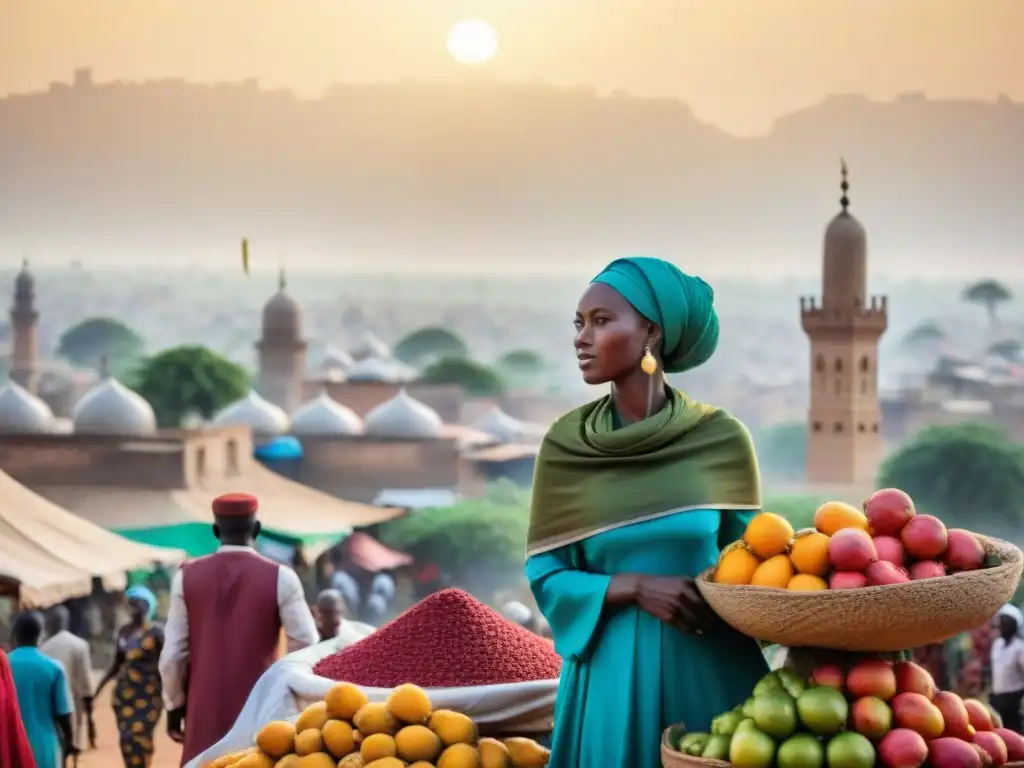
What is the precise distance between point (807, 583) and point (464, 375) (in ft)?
82.8

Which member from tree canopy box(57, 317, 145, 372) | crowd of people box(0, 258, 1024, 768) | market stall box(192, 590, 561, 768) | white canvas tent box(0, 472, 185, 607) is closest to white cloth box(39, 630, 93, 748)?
market stall box(192, 590, 561, 768)

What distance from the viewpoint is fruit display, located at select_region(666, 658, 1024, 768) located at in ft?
7.61

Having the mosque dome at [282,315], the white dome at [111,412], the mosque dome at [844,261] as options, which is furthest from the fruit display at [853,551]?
the mosque dome at [282,315]

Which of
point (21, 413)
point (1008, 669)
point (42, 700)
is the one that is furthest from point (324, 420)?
point (42, 700)

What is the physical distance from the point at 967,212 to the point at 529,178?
694 cm

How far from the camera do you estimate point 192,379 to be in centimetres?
2647

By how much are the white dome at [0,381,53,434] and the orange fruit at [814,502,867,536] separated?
20749 millimetres

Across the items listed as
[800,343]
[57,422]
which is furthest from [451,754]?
[800,343]

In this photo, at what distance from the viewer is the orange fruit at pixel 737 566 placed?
2.45m

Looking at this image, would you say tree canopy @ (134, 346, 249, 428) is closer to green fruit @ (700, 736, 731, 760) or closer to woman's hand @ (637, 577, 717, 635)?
woman's hand @ (637, 577, 717, 635)

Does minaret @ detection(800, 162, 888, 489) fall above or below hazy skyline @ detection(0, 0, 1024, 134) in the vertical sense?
below

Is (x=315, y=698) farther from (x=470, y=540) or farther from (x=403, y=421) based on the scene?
(x=403, y=421)

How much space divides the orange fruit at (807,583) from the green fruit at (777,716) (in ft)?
0.54

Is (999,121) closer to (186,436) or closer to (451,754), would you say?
(186,436)
